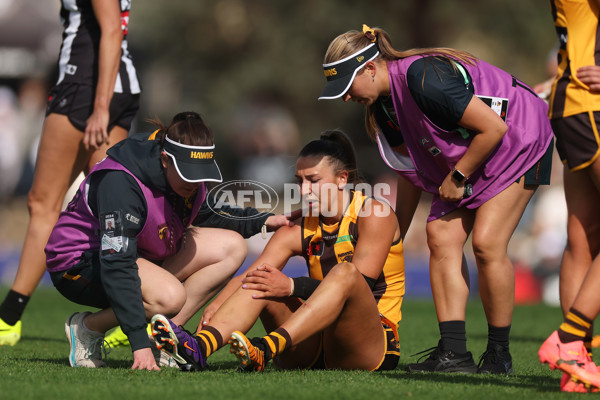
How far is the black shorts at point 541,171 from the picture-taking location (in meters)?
4.61

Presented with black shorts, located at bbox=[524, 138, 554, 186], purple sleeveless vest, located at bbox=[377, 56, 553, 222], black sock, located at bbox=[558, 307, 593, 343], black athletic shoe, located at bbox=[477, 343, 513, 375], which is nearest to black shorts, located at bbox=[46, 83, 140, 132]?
purple sleeveless vest, located at bbox=[377, 56, 553, 222]

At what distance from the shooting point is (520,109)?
181 inches

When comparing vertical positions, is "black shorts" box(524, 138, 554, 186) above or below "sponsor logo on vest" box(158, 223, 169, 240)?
above

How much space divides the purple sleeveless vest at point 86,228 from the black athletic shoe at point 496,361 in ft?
5.77

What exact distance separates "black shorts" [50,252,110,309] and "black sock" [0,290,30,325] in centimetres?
90

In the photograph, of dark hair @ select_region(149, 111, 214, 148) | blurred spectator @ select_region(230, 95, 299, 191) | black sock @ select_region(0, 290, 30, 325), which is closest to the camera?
dark hair @ select_region(149, 111, 214, 148)

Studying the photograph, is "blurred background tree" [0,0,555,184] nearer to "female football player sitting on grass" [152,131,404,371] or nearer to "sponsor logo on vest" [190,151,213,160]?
"female football player sitting on grass" [152,131,404,371]

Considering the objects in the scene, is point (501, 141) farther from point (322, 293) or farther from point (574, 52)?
point (322, 293)

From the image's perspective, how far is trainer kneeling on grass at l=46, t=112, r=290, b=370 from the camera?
13.6 ft

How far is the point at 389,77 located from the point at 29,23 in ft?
42.6

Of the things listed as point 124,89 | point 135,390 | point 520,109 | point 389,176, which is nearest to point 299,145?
point 389,176

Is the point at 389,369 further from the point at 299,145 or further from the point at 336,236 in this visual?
the point at 299,145

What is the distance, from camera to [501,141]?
4555mm

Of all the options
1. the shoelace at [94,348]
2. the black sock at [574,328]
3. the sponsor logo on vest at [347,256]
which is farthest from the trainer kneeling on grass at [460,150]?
the shoelace at [94,348]
